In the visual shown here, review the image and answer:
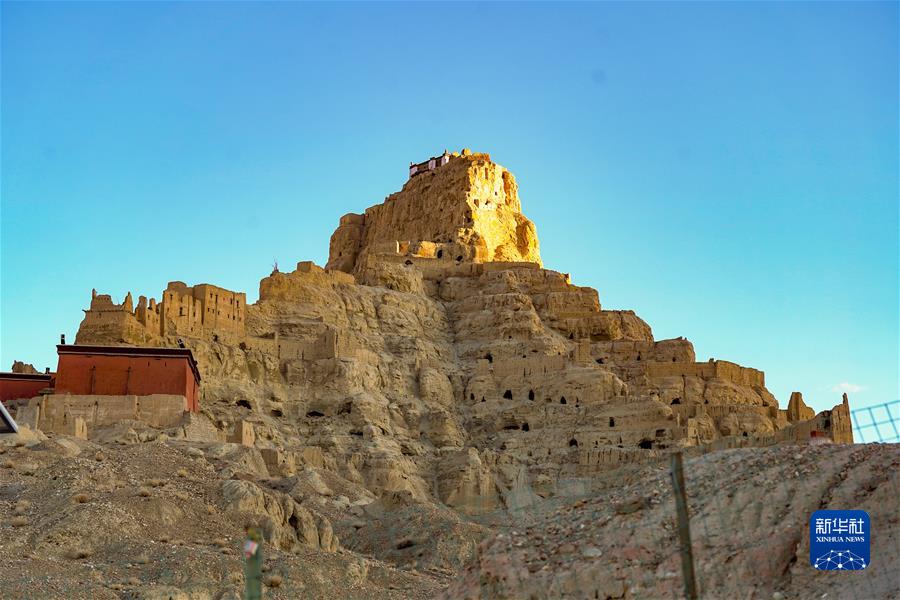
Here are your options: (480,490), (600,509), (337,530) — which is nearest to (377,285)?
(480,490)

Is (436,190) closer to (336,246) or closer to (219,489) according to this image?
(336,246)

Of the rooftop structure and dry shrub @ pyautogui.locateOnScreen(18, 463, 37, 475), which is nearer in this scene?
dry shrub @ pyautogui.locateOnScreen(18, 463, 37, 475)

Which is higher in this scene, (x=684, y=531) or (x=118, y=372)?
(x=118, y=372)

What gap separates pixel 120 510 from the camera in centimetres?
4153

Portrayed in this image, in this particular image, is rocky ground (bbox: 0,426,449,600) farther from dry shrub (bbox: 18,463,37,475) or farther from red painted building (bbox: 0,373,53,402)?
red painted building (bbox: 0,373,53,402)

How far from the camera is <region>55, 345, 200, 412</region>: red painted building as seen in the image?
57.7m

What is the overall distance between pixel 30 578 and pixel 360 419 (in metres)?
38.4

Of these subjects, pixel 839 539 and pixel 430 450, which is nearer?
pixel 839 539

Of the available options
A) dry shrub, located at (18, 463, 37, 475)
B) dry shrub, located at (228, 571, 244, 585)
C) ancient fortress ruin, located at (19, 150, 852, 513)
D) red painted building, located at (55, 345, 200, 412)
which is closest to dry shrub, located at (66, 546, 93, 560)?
dry shrub, located at (228, 571, 244, 585)

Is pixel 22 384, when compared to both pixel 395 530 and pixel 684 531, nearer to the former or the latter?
pixel 395 530

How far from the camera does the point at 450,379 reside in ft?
272

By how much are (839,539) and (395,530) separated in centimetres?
3638

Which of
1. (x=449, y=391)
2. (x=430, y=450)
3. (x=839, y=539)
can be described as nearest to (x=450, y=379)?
(x=449, y=391)

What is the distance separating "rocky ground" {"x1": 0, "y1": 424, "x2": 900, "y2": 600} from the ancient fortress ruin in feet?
13.4
